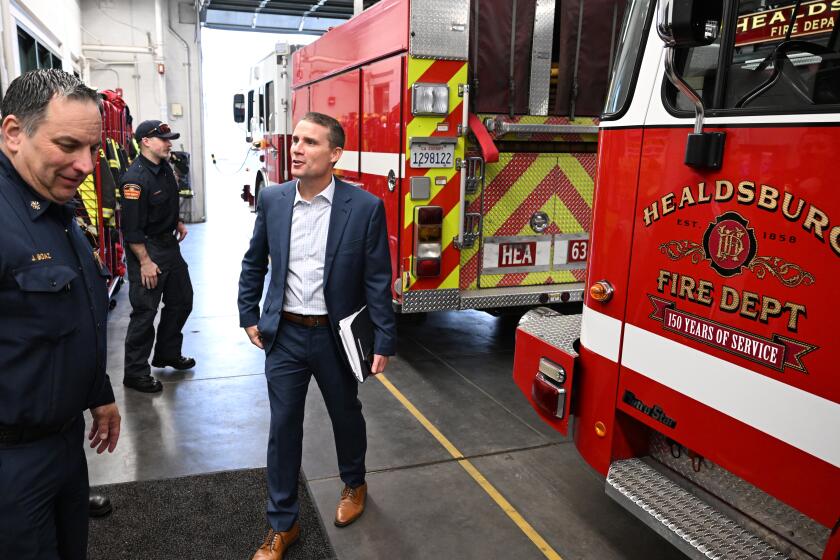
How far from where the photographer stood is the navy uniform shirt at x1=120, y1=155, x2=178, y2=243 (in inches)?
191

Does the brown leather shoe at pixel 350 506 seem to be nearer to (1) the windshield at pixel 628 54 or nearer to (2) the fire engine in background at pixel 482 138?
(2) the fire engine in background at pixel 482 138

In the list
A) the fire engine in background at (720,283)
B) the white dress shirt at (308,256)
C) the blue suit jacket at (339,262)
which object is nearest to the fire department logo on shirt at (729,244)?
the fire engine in background at (720,283)

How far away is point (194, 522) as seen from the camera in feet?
11.2

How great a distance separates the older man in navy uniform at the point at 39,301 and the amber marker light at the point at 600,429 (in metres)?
2.12

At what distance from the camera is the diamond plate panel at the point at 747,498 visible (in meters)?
2.35

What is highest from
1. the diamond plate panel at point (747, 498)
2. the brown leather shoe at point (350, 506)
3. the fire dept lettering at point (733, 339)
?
the fire dept lettering at point (733, 339)

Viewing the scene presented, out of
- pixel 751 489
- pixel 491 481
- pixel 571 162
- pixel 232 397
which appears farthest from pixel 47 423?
pixel 571 162

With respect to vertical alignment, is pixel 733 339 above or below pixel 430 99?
below

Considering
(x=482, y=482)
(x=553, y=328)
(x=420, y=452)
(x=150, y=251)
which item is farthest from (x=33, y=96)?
(x=150, y=251)

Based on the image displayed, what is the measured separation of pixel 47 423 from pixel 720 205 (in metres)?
2.25

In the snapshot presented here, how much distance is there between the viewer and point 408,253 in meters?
5.22

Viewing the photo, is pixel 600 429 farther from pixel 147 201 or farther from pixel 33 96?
pixel 147 201

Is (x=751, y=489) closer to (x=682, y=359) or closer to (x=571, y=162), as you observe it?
(x=682, y=359)

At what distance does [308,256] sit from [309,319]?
0.94ft
